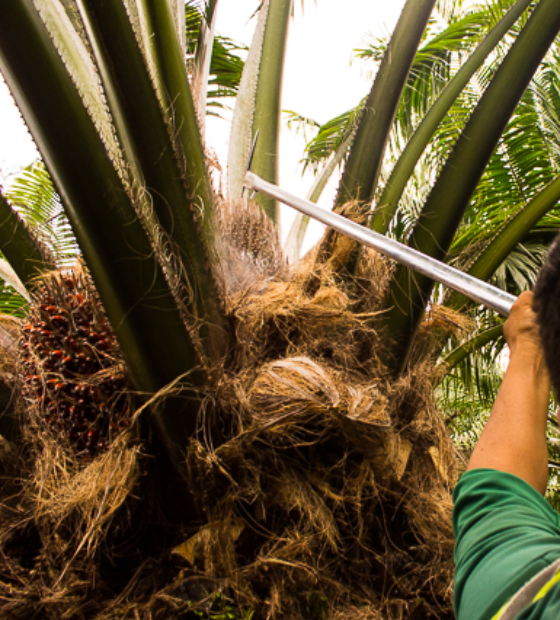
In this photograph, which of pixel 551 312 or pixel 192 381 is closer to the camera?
pixel 551 312

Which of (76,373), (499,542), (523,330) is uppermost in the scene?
(523,330)

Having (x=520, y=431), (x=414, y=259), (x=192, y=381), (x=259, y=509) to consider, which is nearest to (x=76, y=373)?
(x=192, y=381)

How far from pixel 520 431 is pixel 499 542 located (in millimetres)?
160

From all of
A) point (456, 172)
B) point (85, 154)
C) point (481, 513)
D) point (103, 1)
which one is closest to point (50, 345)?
point (85, 154)

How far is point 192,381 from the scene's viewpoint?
1.12 metres

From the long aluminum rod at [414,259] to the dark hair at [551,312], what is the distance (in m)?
0.42

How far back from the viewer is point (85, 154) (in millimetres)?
939

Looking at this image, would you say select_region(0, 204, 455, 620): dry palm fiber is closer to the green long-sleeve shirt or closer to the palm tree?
the palm tree

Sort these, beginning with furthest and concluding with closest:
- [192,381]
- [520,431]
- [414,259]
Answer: [414,259] < [192,381] < [520,431]

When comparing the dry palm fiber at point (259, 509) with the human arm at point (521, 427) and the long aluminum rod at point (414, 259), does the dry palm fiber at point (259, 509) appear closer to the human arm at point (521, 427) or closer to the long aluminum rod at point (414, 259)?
the long aluminum rod at point (414, 259)

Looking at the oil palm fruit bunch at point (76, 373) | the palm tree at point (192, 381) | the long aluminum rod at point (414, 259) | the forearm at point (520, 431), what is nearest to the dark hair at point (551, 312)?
the forearm at point (520, 431)

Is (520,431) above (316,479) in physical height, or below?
above

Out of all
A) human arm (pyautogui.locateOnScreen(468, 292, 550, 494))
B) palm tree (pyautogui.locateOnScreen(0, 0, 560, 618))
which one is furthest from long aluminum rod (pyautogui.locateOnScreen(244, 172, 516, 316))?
human arm (pyautogui.locateOnScreen(468, 292, 550, 494))

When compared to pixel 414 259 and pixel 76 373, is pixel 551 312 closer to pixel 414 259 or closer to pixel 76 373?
pixel 414 259
